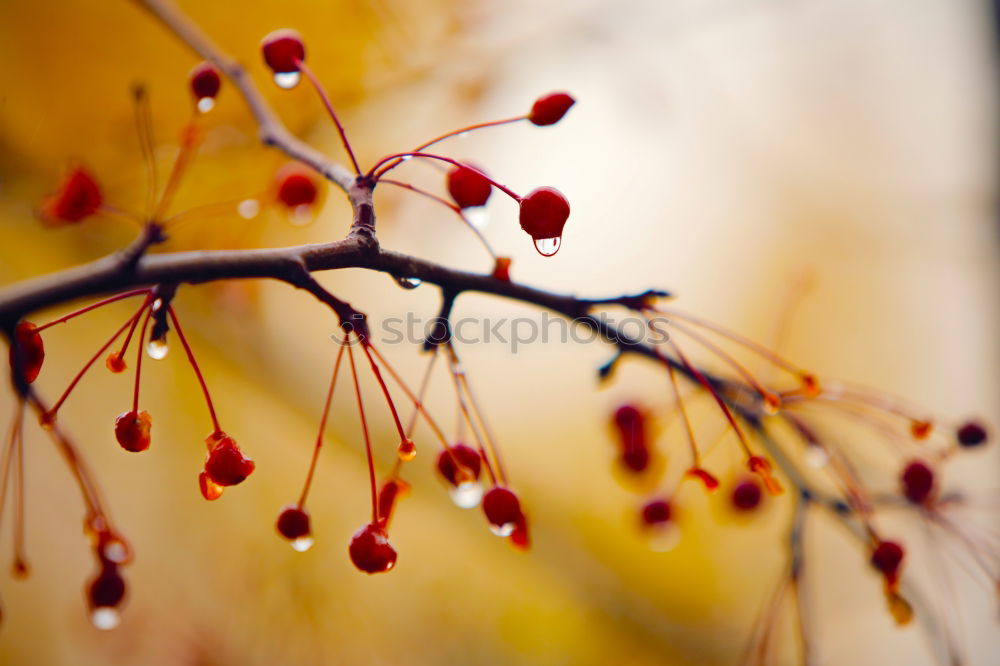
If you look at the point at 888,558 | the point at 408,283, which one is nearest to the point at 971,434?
the point at 888,558

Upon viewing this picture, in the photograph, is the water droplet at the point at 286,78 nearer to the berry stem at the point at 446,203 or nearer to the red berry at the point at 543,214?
the berry stem at the point at 446,203

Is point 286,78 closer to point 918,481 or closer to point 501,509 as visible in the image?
point 501,509

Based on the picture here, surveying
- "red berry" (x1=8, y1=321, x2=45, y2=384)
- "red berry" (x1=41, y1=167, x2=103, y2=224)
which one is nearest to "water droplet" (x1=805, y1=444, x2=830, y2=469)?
"red berry" (x1=8, y1=321, x2=45, y2=384)

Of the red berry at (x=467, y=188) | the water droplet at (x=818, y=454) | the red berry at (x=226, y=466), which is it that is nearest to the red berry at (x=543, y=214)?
the red berry at (x=467, y=188)

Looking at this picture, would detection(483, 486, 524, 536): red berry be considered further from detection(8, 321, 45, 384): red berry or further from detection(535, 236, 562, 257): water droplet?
→ detection(8, 321, 45, 384): red berry

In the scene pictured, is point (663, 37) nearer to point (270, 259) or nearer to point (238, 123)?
point (238, 123)

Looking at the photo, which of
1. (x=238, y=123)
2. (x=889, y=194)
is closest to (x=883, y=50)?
(x=889, y=194)

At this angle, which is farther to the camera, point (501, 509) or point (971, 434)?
point (971, 434)
